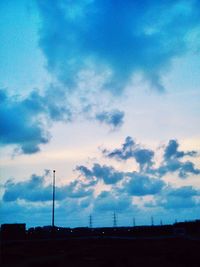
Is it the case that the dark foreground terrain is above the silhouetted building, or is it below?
below

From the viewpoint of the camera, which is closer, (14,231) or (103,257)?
(103,257)

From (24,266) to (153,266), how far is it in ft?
33.8

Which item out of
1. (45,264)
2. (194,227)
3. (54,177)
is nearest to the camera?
(45,264)

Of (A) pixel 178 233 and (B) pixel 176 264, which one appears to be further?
(A) pixel 178 233

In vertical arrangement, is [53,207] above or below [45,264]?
above

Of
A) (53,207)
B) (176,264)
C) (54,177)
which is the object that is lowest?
(176,264)

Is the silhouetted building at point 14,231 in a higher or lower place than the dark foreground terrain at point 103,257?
higher

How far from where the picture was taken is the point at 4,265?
30453 mm

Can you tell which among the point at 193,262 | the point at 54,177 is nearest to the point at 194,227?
the point at 54,177

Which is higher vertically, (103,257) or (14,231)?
(14,231)

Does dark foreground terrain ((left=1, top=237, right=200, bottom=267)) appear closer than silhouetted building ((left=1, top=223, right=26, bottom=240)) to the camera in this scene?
Yes

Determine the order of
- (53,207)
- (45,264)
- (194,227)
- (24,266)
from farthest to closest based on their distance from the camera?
1. (194,227)
2. (53,207)
3. (24,266)
4. (45,264)

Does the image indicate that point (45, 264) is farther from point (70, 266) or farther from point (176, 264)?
point (176, 264)

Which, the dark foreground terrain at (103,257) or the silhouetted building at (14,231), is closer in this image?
the dark foreground terrain at (103,257)
